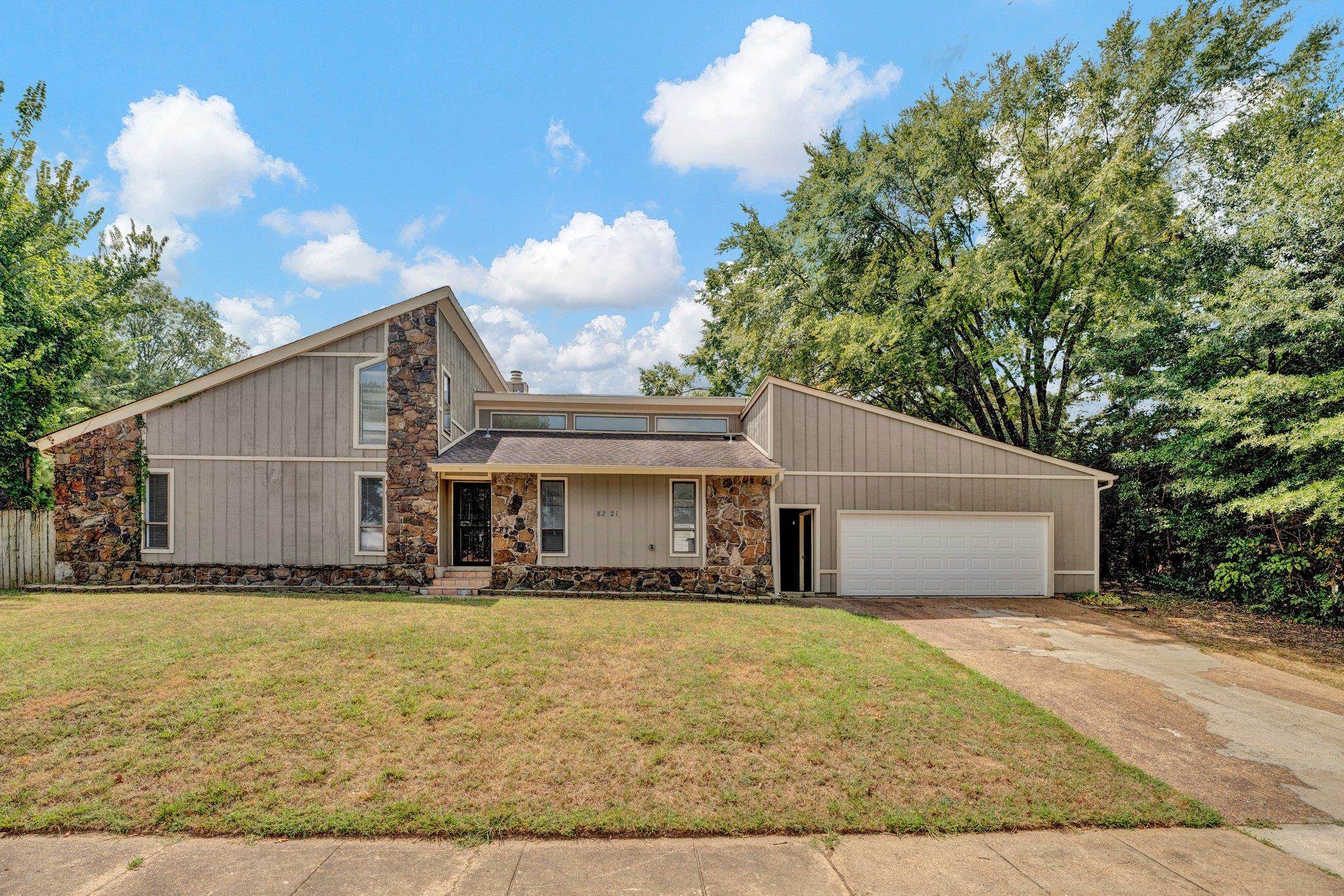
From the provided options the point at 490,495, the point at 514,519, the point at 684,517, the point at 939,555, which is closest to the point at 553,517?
the point at 514,519

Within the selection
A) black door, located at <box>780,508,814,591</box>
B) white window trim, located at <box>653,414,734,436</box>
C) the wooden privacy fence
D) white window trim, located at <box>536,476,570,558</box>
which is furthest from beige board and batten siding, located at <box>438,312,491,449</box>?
black door, located at <box>780,508,814,591</box>

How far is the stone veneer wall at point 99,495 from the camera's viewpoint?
33.7 ft

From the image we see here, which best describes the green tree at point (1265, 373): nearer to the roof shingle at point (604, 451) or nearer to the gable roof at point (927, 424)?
the gable roof at point (927, 424)

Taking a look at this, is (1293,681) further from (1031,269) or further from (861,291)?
(861,291)

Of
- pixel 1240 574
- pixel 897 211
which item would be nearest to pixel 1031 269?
pixel 897 211

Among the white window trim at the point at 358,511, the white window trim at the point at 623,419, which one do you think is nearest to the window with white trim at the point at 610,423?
the white window trim at the point at 623,419

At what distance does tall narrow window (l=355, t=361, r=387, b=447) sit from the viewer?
1078cm

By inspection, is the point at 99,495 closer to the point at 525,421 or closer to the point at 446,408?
the point at 446,408

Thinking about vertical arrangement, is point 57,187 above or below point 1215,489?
above

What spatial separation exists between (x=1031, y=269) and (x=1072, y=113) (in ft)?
16.0

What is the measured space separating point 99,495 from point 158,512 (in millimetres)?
1038

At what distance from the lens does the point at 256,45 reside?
9375 millimetres

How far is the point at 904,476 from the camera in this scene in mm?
11719

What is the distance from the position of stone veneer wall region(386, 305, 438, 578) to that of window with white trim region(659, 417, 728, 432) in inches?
223
